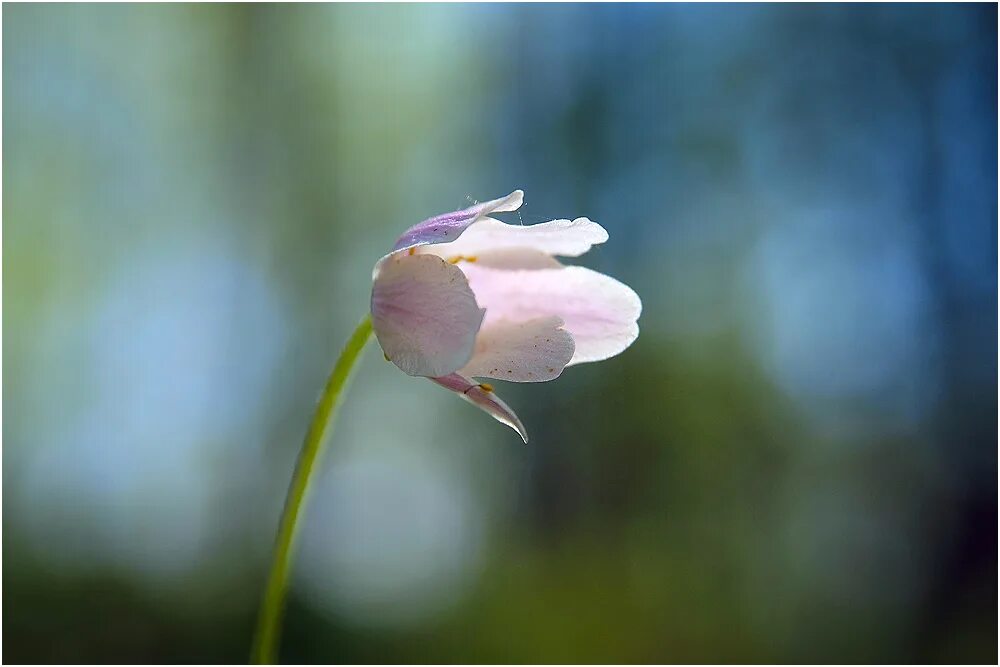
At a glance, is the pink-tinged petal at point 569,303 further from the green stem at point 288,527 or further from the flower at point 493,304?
the green stem at point 288,527

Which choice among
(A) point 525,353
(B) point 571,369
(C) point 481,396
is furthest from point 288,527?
(B) point 571,369

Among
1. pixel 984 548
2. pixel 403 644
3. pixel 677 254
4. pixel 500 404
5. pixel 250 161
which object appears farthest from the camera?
pixel 250 161

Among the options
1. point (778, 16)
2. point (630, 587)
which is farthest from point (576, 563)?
point (778, 16)

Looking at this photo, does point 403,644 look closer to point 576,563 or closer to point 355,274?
point 576,563

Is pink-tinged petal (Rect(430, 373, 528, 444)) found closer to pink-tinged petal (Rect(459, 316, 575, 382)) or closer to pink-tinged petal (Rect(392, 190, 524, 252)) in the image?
pink-tinged petal (Rect(459, 316, 575, 382))

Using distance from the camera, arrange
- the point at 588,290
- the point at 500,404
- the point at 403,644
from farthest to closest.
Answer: the point at 403,644, the point at 588,290, the point at 500,404

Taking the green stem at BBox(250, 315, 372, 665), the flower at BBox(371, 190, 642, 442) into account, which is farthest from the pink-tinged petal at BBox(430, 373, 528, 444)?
the green stem at BBox(250, 315, 372, 665)

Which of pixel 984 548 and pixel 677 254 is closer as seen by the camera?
pixel 984 548

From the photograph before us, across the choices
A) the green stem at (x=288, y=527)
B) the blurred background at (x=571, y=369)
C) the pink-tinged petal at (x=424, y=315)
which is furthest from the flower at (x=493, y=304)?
the blurred background at (x=571, y=369)
